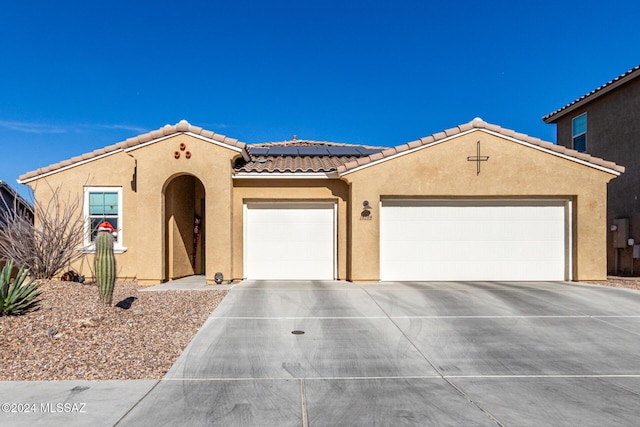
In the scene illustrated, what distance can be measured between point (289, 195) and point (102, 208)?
5739mm

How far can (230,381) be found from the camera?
511cm

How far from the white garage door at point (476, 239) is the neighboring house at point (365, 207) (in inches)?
1.1

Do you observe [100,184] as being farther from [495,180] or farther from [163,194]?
[495,180]

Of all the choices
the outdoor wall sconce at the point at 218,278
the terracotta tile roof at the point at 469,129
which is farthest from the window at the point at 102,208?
the terracotta tile roof at the point at 469,129

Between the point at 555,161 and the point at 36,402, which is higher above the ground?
the point at 555,161

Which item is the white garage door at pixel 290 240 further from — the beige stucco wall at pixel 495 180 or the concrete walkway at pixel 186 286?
the concrete walkway at pixel 186 286

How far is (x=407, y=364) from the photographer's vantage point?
225 inches

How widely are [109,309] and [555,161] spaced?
1168 centimetres

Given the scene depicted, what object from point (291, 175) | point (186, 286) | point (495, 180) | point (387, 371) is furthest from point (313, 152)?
point (387, 371)

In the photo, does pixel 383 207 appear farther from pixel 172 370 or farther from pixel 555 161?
pixel 172 370

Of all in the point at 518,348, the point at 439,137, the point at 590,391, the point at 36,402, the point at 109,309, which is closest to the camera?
the point at 36,402

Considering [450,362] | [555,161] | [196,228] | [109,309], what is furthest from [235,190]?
[555,161]

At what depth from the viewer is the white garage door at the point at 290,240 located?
12422mm

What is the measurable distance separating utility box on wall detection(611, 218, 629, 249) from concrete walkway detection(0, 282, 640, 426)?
7.27 m
